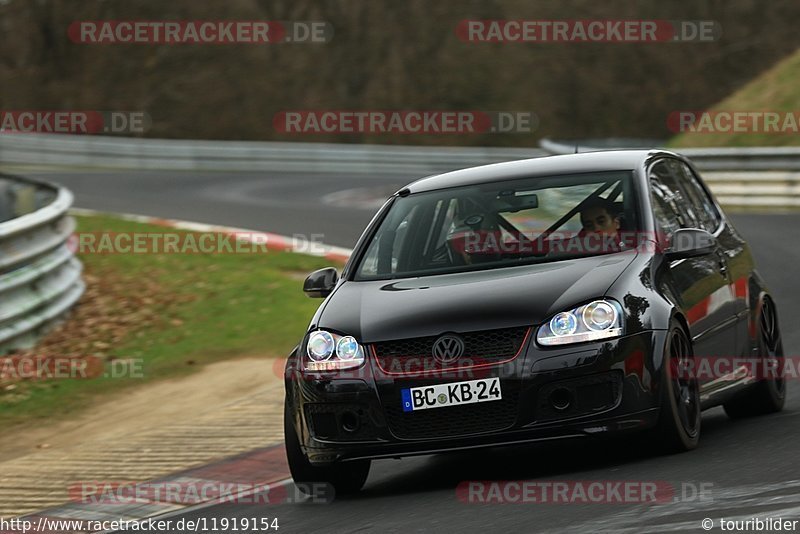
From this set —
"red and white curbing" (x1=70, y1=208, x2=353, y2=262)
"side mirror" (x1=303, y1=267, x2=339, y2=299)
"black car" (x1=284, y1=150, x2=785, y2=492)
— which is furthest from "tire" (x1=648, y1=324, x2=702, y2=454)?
"red and white curbing" (x1=70, y1=208, x2=353, y2=262)

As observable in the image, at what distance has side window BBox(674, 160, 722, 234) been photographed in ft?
28.0

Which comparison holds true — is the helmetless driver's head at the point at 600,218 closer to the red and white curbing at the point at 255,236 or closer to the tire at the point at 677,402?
the tire at the point at 677,402

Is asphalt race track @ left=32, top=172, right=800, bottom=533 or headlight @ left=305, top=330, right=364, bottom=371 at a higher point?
headlight @ left=305, top=330, right=364, bottom=371

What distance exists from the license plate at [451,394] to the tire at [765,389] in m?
2.11

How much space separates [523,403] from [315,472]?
49.0 inches

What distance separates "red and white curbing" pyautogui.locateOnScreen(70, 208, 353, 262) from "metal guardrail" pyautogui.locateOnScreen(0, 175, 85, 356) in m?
2.99

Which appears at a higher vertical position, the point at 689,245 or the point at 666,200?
the point at 666,200

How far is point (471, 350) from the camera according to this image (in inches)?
264

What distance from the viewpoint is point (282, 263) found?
17.6 meters

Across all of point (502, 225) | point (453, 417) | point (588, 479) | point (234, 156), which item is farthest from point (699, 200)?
point (234, 156)

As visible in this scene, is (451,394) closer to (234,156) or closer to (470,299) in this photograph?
(470,299)

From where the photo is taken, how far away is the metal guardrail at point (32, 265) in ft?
42.7

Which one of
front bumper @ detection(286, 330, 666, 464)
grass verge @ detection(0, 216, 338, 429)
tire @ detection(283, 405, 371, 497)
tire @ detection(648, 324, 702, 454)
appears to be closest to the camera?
front bumper @ detection(286, 330, 666, 464)

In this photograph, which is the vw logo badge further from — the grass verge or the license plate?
the grass verge
